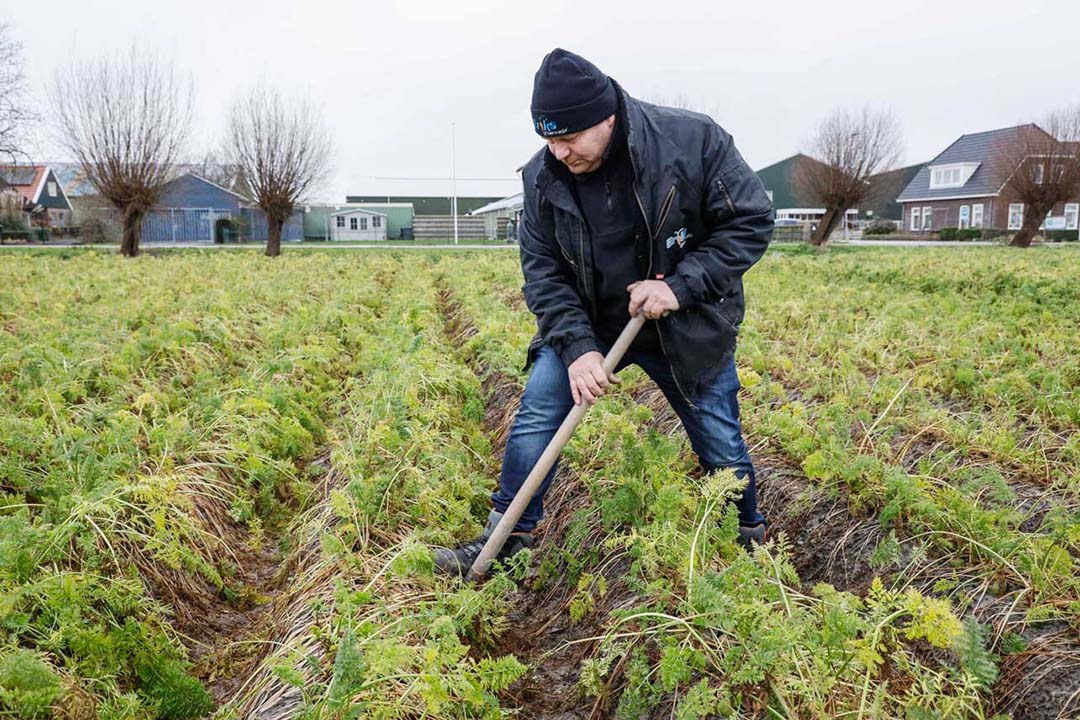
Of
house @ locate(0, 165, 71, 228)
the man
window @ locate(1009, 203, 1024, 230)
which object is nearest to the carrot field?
the man

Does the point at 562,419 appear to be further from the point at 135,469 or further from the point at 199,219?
the point at 199,219

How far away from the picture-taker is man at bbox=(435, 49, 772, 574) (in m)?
3.13

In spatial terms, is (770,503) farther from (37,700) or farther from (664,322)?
(37,700)

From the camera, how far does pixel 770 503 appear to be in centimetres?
449

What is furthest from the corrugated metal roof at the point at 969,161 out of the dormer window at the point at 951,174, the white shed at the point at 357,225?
the white shed at the point at 357,225

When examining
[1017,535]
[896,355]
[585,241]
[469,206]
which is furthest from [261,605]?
[469,206]

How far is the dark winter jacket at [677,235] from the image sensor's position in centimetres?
317

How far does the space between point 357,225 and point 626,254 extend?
5927 centimetres

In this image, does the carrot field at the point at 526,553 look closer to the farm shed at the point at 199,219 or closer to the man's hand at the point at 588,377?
the man's hand at the point at 588,377

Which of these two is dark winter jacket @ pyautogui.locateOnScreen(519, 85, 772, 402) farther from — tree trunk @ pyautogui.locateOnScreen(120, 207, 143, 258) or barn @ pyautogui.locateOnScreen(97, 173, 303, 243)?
barn @ pyautogui.locateOnScreen(97, 173, 303, 243)

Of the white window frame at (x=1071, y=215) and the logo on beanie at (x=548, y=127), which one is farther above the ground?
the white window frame at (x=1071, y=215)

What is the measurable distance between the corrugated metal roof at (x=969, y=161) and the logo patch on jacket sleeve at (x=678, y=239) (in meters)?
49.8

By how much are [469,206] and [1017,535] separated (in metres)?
77.9

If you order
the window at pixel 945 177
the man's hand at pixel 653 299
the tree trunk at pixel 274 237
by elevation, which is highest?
the window at pixel 945 177
